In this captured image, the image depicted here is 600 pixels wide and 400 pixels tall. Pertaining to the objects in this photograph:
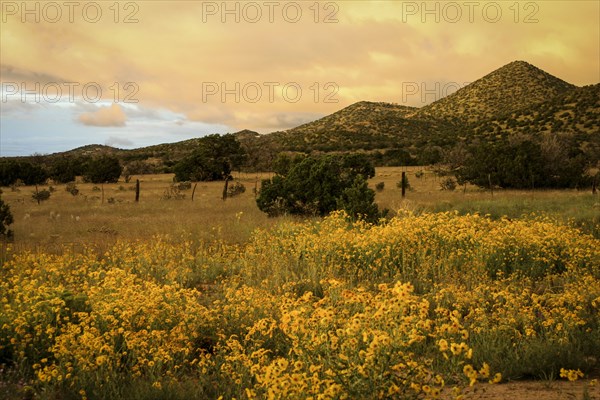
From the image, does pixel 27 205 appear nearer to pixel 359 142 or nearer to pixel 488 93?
pixel 359 142

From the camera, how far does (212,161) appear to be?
45531 mm

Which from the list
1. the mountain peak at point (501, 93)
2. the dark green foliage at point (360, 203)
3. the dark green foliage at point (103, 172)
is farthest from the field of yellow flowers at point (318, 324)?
the mountain peak at point (501, 93)

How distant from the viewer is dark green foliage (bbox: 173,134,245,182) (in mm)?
43562

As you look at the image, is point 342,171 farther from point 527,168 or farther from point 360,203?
point 527,168

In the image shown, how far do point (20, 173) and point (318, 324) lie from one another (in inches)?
1800

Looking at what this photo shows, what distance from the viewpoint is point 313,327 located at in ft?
14.9

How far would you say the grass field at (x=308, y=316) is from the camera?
3838mm

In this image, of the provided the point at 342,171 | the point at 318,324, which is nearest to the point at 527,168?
the point at 342,171

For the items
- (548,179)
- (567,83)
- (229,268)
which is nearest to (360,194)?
(229,268)

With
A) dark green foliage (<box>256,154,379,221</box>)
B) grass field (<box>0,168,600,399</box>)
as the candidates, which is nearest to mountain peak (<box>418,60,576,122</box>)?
dark green foliage (<box>256,154,379,221</box>)

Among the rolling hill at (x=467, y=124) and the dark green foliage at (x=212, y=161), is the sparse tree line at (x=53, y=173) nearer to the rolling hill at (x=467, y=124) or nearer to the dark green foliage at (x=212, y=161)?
the dark green foliage at (x=212, y=161)

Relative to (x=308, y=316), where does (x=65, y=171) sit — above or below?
above

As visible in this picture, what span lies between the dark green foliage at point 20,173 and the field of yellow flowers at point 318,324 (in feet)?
125

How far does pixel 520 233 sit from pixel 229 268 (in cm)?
650
